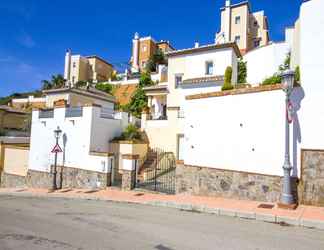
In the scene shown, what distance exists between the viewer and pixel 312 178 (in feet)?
32.9

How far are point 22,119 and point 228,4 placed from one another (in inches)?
1503

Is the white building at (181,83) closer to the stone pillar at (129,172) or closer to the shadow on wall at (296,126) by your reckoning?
the stone pillar at (129,172)

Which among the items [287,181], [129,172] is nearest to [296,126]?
[287,181]

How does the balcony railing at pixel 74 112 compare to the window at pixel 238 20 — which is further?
the window at pixel 238 20

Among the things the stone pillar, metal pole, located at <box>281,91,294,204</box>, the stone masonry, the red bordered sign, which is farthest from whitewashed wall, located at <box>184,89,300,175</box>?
the red bordered sign

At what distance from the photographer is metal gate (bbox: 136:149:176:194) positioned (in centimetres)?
1477

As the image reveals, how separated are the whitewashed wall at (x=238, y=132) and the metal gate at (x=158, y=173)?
7.54 ft

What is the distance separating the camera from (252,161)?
1123 centimetres

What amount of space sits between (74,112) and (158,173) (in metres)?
6.68

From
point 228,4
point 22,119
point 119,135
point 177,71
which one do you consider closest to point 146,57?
point 228,4

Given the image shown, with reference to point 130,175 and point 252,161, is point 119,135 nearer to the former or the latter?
point 130,175

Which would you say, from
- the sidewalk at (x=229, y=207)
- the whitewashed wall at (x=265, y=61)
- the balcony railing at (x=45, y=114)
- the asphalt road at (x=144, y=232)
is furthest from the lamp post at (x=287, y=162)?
the whitewashed wall at (x=265, y=61)

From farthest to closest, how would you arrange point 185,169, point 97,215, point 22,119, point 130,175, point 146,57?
point 146,57 → point 22,119 → point 130,175 → point 185,169 → point 97,215

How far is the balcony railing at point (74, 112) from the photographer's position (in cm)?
1875
